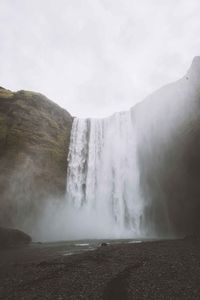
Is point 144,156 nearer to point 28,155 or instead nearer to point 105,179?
point 105,179

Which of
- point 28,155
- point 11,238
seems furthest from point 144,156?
point 11,238

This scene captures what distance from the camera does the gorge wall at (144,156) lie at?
30938mm

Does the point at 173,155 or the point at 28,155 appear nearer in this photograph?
the point at 173,155

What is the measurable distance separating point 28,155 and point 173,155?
66.5ft

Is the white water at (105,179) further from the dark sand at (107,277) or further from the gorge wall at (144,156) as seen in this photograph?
the dark sand at (107,277)

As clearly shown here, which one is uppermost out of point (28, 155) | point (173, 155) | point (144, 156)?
point (144, 156)

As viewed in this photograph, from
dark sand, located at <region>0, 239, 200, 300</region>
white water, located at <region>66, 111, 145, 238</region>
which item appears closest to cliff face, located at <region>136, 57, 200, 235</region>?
white water, located at <region>66, 111, 145, 238</region>

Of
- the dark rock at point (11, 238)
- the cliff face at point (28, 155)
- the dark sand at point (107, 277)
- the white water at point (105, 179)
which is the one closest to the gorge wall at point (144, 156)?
the cliff face at point (28, 155)

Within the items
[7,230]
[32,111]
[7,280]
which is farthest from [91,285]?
[32,111]

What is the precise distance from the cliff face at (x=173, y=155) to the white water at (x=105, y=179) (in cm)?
214

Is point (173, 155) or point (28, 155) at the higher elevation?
point (28, 155)

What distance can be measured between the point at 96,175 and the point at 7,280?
101 ft

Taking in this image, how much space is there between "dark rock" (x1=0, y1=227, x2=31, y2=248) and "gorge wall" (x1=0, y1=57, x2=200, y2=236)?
6.62m

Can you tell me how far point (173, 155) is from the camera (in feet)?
110
